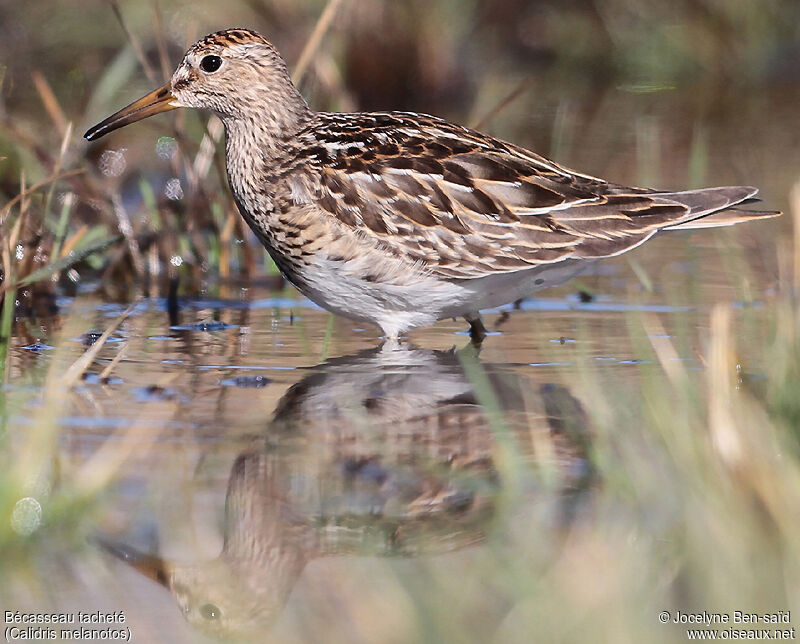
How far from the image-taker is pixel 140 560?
14.5 feet

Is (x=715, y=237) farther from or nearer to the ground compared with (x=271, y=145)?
nearer to the ground

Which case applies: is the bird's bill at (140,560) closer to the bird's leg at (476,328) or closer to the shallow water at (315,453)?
the shallow water at (315,453)

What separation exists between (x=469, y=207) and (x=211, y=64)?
1.73 metres

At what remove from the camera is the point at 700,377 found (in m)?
6.41

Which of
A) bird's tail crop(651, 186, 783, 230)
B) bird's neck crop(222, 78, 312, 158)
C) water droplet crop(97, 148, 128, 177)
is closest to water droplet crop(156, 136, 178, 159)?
water droplet crop(97, 148, 128, 177)

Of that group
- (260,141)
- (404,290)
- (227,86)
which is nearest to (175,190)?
(227,86)

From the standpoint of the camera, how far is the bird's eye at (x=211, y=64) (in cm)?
771

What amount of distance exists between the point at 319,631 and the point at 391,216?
3594mm

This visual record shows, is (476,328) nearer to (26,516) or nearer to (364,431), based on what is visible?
(364,431)

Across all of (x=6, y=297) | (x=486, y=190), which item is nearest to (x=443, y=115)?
(x=486, y=190)

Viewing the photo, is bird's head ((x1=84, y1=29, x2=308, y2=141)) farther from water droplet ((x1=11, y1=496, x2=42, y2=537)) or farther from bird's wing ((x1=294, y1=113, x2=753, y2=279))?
water droplet ((x1=11, y1=496, x2=42, y2=537))

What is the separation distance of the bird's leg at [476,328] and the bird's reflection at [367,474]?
0.69m

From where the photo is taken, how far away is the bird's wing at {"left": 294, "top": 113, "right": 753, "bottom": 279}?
709 centimetres

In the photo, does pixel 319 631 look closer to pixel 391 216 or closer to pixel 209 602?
pixel 209 602
